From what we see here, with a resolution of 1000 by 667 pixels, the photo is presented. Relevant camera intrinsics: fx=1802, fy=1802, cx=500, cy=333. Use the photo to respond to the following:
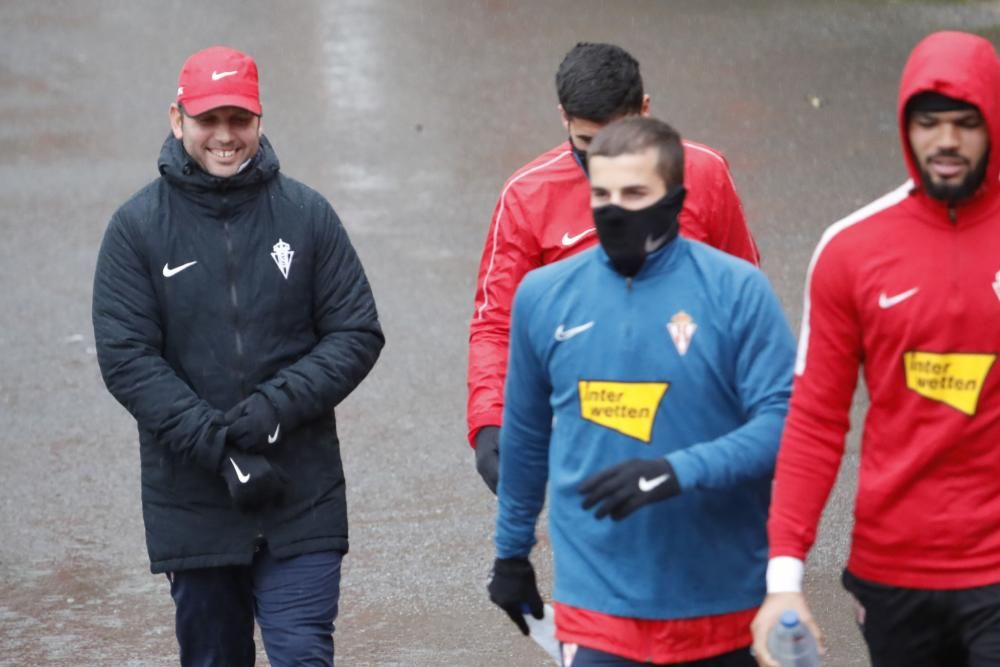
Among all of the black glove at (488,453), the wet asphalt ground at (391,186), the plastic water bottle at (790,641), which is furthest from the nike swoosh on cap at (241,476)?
the plastic water bottle at (790,641)

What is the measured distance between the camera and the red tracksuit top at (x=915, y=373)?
12.6 ft

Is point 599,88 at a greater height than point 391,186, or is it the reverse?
point 599,88

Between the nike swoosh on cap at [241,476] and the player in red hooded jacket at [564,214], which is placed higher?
the player in red hooded jacket at [564,214]

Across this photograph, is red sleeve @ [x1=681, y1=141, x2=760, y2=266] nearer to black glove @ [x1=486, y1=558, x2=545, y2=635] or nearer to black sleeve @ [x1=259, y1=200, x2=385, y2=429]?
black sleeve @ [x1=259, y1=200, x2=385, y2=429]

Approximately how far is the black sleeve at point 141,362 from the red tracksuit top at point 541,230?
0.78 meters

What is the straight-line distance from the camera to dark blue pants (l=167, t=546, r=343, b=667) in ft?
17.0

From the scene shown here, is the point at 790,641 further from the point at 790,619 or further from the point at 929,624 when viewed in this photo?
the point at 929,624

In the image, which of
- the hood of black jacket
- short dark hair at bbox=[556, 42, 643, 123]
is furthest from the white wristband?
the hood of black jacket

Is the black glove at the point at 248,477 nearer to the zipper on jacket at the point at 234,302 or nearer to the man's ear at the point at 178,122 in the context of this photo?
the zipper on jacket at the point at 234,302

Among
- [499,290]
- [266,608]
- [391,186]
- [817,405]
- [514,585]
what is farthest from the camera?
[391,186]

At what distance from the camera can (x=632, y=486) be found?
389 centimetres

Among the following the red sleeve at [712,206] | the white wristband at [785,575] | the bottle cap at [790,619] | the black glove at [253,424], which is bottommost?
the bottle cap at [790,619]

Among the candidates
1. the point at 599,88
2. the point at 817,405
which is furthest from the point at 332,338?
the point at 817,405

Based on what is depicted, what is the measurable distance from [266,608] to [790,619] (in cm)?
194
